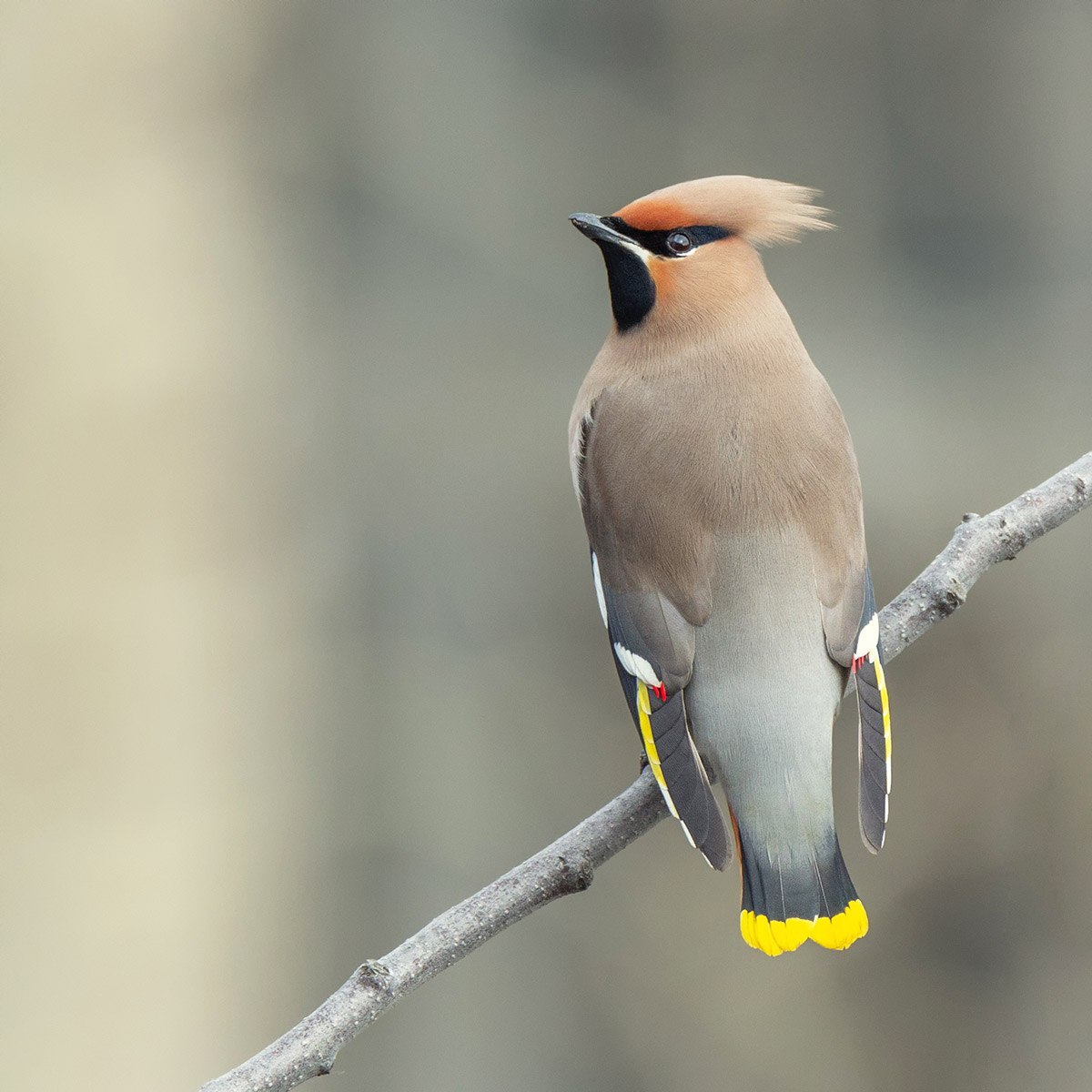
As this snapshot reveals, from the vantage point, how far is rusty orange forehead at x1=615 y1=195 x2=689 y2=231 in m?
2.54

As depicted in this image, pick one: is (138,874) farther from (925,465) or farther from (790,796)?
(790,796)

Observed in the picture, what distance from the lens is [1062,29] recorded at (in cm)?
502

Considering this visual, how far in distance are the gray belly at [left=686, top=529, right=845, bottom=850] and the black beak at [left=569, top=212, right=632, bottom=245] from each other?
0.52 meters

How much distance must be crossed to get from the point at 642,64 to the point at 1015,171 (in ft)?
3.94

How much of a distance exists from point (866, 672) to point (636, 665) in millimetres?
330

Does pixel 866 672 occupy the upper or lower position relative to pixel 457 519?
upper

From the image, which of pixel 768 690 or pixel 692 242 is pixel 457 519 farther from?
pixel 768 690

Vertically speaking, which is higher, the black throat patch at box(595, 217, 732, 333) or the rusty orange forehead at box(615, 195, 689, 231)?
the rusty orange forehead at box(615, 195, 689, 231)

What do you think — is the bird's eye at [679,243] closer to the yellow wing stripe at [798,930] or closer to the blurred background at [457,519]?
the yellow wing stripe at [798,930]

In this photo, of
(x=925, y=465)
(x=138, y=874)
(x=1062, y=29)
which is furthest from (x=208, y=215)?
(x=1062, y=29)

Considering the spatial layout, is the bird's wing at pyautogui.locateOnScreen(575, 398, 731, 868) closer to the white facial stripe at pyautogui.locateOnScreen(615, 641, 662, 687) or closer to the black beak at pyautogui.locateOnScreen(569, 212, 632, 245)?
the white facial stripe at pyautogui.locateOnScreen(615, 641, 662, 687)

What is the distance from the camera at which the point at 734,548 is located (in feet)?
7.74

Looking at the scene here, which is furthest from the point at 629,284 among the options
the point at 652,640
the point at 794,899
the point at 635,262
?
the point at 794,899

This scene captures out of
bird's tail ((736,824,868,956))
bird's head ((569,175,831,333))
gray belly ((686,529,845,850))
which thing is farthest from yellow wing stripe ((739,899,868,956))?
bird's head ((569,175,831,333))
